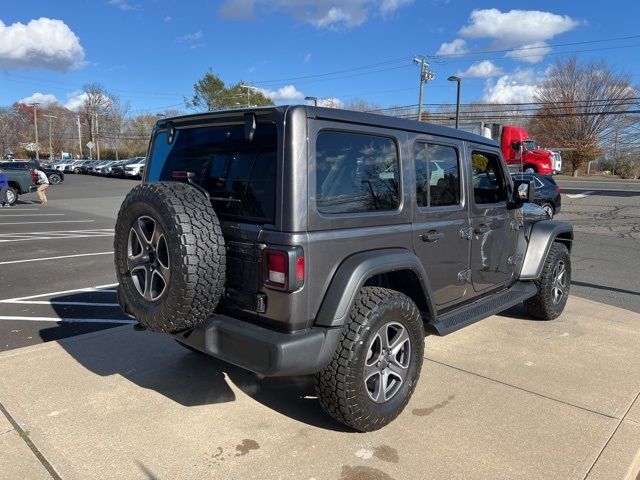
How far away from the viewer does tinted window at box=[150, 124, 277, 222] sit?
280 centimetres

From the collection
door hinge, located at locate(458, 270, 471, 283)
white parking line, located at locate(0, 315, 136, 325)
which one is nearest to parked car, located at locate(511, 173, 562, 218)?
door hinge, located at locate(458, 270, 471, 283)

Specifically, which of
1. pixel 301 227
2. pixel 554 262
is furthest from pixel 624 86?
pixel 301 227

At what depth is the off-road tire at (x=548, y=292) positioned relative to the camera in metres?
4.99

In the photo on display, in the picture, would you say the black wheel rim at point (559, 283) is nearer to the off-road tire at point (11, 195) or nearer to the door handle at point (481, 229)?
the door handle at point (481, 229)

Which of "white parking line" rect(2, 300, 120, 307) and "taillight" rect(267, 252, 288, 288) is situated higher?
"taillight" rect(267, 252, 288, 288)

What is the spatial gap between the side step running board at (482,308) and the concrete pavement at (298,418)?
45 cm

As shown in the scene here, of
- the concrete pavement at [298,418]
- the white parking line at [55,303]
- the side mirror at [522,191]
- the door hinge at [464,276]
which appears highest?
the side mirror at [522,191]

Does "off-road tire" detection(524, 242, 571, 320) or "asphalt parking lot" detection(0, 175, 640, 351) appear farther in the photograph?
"asphalt parking lot" detection(0, 175, 640, 351)

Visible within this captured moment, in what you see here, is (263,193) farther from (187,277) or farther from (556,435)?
(556,435)

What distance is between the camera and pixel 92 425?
3043 mm

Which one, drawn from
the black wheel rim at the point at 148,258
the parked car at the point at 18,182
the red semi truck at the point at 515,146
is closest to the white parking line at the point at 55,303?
the black wheel rim at the point at 148,258

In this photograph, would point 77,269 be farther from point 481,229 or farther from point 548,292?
point 548,292

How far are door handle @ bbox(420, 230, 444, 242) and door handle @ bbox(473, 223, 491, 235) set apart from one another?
1.85 ft

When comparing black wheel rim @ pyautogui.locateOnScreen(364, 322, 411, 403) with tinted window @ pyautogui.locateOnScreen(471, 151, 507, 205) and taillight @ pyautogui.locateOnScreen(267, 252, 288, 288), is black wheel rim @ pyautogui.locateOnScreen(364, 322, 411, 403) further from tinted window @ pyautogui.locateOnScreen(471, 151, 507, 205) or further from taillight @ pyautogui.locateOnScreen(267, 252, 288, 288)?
tinted window @ pyautogui.locateOnScreen(471, 151, 507, 205)
